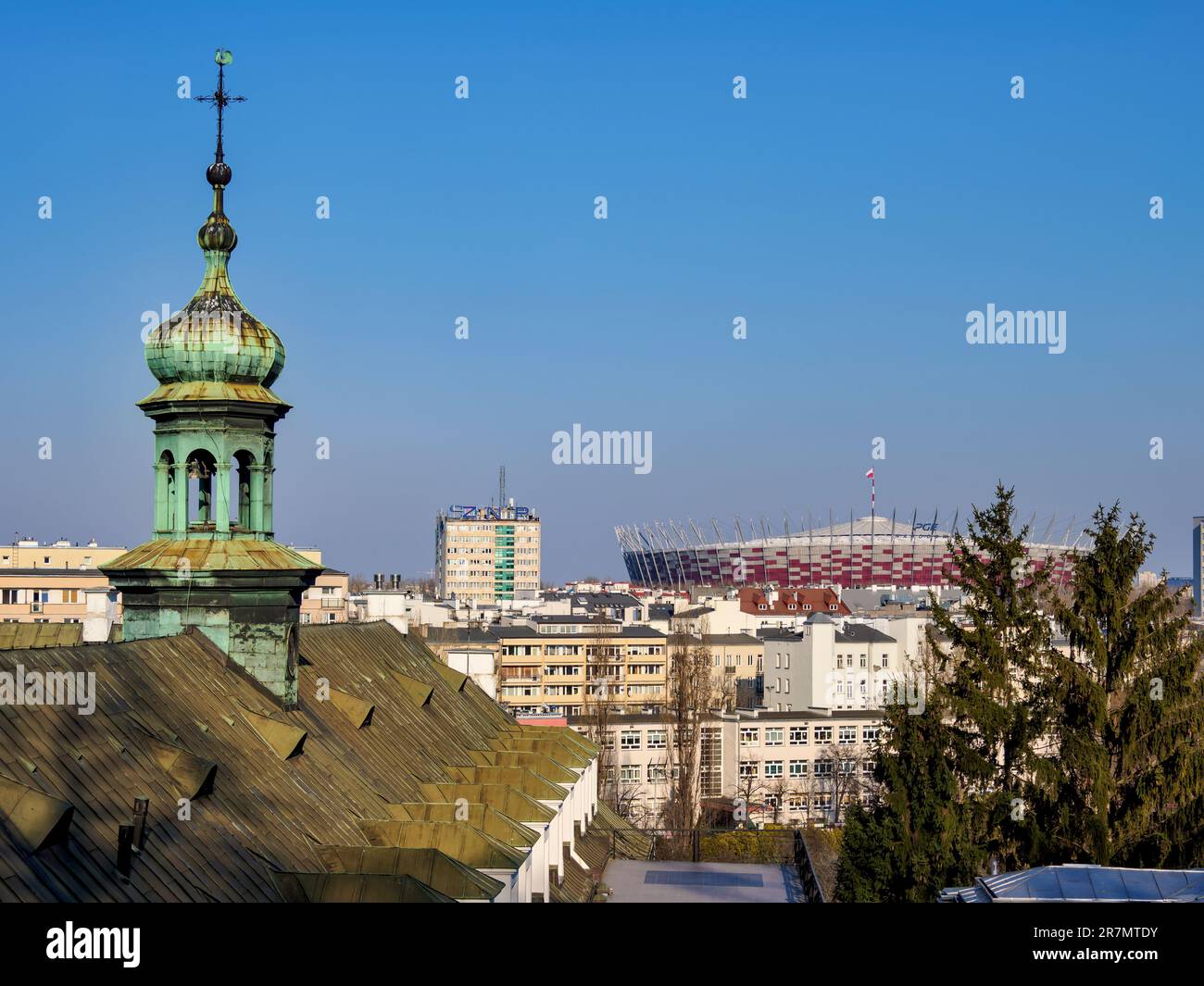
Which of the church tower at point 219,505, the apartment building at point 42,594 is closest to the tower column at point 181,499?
the church tower at point 219,505

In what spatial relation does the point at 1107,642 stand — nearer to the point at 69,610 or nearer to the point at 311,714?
the point at 311,714

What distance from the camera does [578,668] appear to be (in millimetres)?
108750

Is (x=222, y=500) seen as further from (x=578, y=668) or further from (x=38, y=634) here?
(x=578, y=668)

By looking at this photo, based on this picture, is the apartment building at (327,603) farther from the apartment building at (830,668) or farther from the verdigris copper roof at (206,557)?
the verdigris copper roof at (206,557)

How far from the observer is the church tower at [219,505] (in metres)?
28.8

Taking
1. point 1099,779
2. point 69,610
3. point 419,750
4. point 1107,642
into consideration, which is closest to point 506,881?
point 419,750

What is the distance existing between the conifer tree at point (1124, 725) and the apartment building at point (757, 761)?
5231cm

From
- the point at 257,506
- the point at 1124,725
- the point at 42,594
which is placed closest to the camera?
the point at 257,506

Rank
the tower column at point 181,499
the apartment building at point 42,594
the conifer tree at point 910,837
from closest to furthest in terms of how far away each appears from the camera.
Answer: the conifer tree at point 910,837 < the tower column at point 181,499 < the apartment building at point 42,594

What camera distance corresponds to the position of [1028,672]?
33938 millimetres

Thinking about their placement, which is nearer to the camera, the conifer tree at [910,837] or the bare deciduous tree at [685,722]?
the conifer tree at [910,837]

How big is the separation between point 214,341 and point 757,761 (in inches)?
2556

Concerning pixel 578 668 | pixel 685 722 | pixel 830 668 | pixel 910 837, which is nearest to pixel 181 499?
pixel 910 837

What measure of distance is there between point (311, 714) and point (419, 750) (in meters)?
5.20
